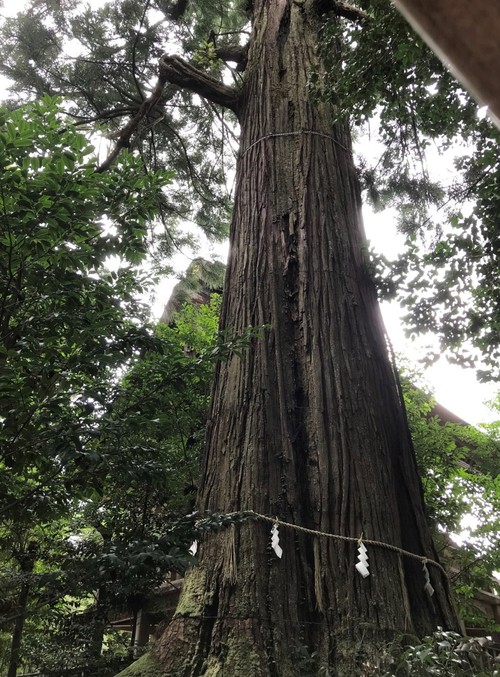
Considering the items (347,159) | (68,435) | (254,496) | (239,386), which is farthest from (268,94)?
(68,435)

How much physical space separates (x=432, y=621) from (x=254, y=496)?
3.13ft

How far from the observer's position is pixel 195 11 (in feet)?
20.9

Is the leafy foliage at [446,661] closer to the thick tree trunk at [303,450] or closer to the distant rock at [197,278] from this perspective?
the thick tree trunk at [303,450]

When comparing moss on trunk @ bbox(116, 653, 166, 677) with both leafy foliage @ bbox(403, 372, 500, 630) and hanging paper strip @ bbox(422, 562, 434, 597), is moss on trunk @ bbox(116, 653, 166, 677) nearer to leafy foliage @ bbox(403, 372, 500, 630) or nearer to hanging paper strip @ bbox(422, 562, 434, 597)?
hanging paper strip @ bbox(422, 562, 434, 597)

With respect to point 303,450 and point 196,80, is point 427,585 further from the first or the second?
point 196,80

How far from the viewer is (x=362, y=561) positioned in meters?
2.23

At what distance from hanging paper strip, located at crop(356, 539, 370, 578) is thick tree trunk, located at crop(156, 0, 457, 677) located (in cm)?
5

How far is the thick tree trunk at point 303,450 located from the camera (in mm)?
2115

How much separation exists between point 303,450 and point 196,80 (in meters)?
3.50

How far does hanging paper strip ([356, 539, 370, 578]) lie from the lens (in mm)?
2195

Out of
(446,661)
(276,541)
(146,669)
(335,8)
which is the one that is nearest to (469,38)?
(446,661)

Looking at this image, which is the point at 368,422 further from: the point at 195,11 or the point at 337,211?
the point at 195,11

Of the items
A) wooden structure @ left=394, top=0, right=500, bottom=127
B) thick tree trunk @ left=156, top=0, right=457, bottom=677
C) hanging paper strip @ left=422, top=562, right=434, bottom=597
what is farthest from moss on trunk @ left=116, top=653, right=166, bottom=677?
wooden structure @ left=394, top=0, right=500, bottom=127

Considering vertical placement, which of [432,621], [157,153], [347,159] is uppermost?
[157,153]
